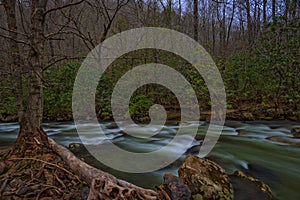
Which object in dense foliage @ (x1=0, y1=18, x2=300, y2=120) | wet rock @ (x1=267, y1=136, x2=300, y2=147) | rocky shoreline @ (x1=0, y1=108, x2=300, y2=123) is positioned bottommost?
wet rock @ (x1=267, y1=136, x2=300, y2=147)

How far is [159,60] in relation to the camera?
11.9 m

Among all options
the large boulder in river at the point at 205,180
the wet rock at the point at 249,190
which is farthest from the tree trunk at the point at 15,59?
the wet rock at the point at 249,190

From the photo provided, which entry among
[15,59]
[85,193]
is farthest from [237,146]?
[15,59]

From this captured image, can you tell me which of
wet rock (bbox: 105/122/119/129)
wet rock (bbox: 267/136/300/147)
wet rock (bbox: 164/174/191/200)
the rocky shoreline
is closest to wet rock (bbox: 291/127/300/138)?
wet rock (bbox: 267/136/300/147)

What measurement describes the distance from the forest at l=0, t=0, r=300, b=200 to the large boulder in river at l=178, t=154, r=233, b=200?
0.06 feet

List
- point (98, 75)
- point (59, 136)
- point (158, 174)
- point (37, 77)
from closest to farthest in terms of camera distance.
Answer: point (37, 77)
point (158, 174)
point (59, 136)
point (98, 75)

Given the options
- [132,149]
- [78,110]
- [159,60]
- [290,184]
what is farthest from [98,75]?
[290,184]

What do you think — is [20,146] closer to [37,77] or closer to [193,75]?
[37,77]

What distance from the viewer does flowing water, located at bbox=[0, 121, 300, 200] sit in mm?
4457

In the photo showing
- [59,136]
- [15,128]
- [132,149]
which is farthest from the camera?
[15,128]

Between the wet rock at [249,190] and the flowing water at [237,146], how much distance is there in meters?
0.38

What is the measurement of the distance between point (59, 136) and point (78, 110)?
3.24 metres

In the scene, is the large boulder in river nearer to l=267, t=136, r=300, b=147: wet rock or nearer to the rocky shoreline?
l=267, t=136, r=300, b=147: wet rock

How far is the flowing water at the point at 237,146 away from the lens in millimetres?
4457
